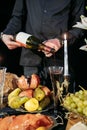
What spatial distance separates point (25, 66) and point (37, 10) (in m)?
0.52

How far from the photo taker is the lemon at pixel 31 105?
2049 millimetres

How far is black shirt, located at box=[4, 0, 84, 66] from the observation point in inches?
122

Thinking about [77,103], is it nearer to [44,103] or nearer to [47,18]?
[44,103]

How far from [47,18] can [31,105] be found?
1.23 m

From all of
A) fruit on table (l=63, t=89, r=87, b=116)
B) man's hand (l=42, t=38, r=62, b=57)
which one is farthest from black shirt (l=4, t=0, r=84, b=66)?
fruit on table (l=63, t=89, r=87, b=116)

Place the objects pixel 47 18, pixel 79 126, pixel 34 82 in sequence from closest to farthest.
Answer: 1. pixel 79 126
2. pixel 34 82
3. pixel 47 18

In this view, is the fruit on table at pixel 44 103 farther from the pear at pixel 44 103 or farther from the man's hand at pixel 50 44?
Result: the man's hand at pixel 50 44

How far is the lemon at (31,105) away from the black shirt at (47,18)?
3.61 ft

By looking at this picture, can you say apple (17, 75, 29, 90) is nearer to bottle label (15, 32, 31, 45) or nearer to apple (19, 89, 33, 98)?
apple (19, 89, 33, 98)

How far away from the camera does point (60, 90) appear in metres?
2.00

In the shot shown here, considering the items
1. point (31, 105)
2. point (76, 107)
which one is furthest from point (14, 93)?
point (76, 107)

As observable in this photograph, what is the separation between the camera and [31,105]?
2049 mm

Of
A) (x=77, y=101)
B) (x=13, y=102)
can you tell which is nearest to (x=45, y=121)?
(x=77, y=101)

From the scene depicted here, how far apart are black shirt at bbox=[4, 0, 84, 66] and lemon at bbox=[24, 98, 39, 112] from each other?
3.61ft
